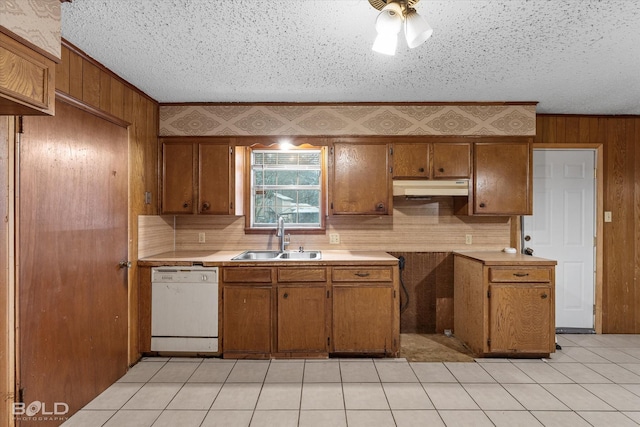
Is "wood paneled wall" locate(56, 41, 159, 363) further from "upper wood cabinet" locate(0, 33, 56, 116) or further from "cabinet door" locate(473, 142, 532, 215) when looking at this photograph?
"cabinet door" locate(473, 142, 532, 215)

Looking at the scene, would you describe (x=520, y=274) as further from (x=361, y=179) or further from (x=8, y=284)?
(x=8, y=284)

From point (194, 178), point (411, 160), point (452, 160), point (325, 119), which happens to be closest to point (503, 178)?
point (452, 160)

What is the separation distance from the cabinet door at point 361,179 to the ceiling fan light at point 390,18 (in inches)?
69.6

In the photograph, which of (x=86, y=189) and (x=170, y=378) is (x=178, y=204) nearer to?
(x=86, y=189)

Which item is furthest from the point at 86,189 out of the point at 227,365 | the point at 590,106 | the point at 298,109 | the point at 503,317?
the point at 590,106

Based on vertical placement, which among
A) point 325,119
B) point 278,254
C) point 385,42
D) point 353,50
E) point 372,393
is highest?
point 353,50

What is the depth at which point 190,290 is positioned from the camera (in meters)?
2.93

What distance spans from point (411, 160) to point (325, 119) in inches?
36.9

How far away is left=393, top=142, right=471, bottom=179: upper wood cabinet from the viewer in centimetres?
332

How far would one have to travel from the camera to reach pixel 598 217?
3.67 meters

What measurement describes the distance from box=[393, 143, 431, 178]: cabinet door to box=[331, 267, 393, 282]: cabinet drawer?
967 millimetres

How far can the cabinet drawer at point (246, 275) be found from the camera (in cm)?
293

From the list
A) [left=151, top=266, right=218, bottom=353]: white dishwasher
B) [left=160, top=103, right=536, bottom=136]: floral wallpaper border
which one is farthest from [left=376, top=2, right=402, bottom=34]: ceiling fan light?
[left=151, top=266, right=218, bottom=353]: white dishwasher

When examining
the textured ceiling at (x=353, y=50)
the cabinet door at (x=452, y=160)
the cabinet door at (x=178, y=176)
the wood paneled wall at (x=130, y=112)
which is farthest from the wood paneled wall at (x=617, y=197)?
the wood paneled wall at (x=130, y=112)
